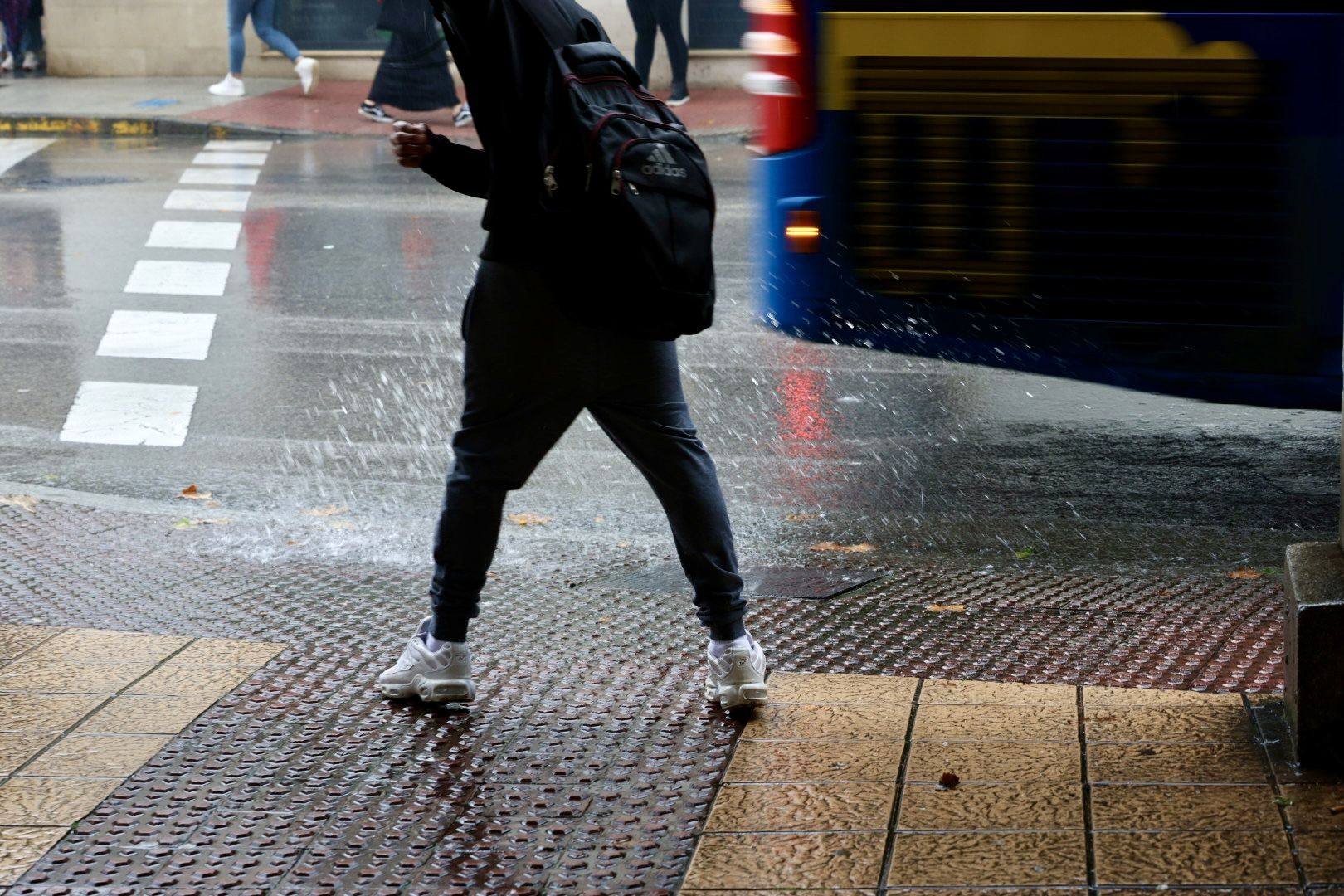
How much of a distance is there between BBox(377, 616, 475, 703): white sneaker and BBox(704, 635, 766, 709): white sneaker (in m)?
0.61

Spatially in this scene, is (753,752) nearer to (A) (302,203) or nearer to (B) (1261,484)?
(B) (1261,484)

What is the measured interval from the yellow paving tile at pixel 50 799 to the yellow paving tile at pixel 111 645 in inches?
30.9

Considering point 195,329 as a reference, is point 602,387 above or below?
above

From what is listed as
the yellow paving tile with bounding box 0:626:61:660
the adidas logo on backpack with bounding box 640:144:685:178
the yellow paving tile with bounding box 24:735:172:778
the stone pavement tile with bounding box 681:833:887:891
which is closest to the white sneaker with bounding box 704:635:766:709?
the stone pavement tile with bounding box 681:833:887:891

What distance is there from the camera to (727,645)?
13.4ft

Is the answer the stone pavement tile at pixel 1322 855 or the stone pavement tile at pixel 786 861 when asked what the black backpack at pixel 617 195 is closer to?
the stone pavement tile at pixel 786 861

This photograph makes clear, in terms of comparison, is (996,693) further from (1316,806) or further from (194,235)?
(194,235)

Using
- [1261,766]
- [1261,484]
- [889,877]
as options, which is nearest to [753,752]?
[889,877]

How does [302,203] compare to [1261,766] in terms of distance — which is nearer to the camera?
[1261,766]

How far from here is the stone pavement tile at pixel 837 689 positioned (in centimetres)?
413

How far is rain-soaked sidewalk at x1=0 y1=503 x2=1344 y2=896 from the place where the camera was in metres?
3.25

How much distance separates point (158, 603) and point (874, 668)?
2118 millimetres

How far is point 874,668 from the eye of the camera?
4461 mm

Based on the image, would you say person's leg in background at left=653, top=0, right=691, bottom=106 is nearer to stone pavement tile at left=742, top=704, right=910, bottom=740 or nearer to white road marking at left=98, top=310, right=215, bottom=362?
white road marking at left=98, top=310, right=215, bottom=362
